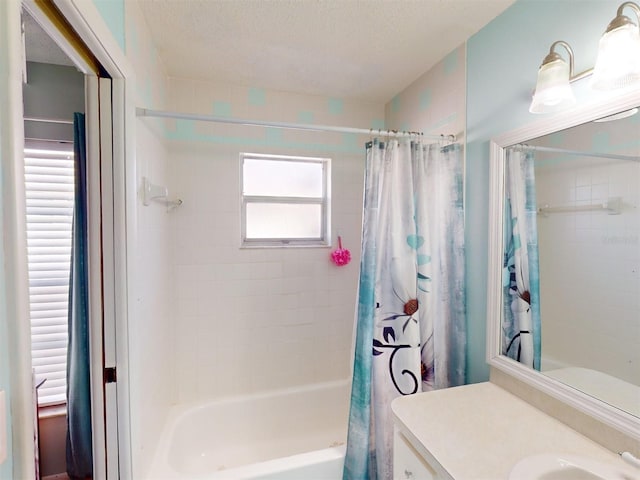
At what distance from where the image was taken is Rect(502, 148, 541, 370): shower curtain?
1.28m

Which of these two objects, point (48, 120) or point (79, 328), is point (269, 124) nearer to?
point (48, 120)

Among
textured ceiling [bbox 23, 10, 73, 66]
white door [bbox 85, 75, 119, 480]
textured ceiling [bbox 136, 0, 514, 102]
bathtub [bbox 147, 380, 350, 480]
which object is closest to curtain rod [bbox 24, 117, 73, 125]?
textured ceiling [bbox 23, 10, 73, 66]

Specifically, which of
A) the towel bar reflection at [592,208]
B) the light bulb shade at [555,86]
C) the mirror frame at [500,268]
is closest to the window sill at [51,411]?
the mirror frame at [500,268]

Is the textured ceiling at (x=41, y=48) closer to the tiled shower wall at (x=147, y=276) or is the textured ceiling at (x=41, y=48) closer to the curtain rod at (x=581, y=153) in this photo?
the tiled shower wall at (x=147, y=276)

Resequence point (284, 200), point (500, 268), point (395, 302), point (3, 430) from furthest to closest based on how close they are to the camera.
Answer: point (284, 200) → point (395, 302) → point (500, 268) → point (3, 430)

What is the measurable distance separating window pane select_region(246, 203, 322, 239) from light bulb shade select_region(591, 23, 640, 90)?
5.65 feet

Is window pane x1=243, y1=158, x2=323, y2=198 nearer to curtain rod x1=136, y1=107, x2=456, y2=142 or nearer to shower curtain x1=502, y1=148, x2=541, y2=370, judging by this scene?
curtain rod x1=136, y1=107, x2=456, y2=142

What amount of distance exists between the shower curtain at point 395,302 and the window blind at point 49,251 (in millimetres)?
1454

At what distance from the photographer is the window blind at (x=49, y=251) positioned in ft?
4.75

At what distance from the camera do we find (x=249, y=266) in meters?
2.17

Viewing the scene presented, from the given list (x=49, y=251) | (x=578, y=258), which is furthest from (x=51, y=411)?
(x=578, y=258)

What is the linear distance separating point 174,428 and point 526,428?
1888 millimetres

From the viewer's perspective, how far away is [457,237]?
5.30 ft

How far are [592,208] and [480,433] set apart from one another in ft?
2.90
